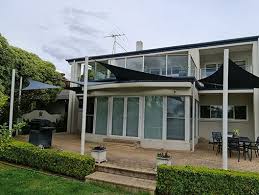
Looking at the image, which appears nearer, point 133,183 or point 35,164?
point 133,183

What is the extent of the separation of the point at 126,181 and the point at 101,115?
775cm

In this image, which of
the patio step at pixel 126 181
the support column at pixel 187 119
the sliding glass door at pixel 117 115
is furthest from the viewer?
the sliding glass door at pixel 117 115

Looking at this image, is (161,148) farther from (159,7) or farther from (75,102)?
(75,102)

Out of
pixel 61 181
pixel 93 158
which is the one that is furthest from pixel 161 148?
pixel 61 181

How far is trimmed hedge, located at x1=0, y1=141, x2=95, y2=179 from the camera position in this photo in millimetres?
7527

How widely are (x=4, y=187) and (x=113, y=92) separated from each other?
27.1 ft

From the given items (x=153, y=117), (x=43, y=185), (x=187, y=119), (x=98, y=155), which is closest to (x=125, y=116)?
(x=153, y=117)

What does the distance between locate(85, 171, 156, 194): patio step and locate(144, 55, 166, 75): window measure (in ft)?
29.7

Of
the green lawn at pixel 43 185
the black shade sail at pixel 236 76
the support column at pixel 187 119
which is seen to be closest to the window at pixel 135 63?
the support column at pixel 187 119

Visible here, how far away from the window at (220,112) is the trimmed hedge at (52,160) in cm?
1172

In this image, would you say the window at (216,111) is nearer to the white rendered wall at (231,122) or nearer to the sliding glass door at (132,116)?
the white rendered wall at (231,122)

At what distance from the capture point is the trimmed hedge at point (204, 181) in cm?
578

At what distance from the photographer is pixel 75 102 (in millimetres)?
20422

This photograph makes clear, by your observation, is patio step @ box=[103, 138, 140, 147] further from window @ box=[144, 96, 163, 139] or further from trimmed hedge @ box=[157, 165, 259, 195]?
trimmed hedge @ box=[157, 165, 259, 195]
